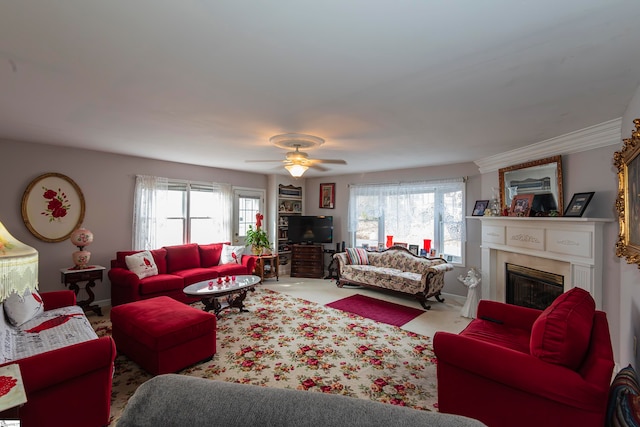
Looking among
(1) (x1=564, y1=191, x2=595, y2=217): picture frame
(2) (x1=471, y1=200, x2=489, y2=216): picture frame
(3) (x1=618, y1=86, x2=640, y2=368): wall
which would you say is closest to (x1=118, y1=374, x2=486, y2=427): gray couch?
(3) (x1=618, y1=86, x2=640, y2=368): wall

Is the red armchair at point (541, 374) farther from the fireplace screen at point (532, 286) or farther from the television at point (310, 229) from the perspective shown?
the television at point (310, 229)

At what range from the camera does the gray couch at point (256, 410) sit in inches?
27.5

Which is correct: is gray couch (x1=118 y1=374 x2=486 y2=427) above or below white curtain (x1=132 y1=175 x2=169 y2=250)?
below

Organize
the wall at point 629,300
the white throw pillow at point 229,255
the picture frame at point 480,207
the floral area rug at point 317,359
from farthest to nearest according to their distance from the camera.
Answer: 1. the white throw pillow at point 229,255
2. the picture frame at point 480,207
3. the floral area rug at point 317,359
4. the wall at point 629,300

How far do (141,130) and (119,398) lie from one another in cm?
268

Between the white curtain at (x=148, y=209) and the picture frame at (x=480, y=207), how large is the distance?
18.0 ft

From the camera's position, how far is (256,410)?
2.39 ft

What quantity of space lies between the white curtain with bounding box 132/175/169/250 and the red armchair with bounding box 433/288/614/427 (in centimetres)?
490

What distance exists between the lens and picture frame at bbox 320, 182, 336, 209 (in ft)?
23.4

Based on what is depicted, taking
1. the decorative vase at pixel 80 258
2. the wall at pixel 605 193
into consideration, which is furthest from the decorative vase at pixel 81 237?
the wall at pixel 605 193

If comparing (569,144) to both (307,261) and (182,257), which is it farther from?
(182,257)

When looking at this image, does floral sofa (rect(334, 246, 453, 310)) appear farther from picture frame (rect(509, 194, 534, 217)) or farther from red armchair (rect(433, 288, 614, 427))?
red armchair (rect(433, 288, 614, 427))

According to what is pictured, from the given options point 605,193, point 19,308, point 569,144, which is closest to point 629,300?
point 605,193

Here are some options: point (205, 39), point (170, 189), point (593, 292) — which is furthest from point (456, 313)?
point (170, 189)
